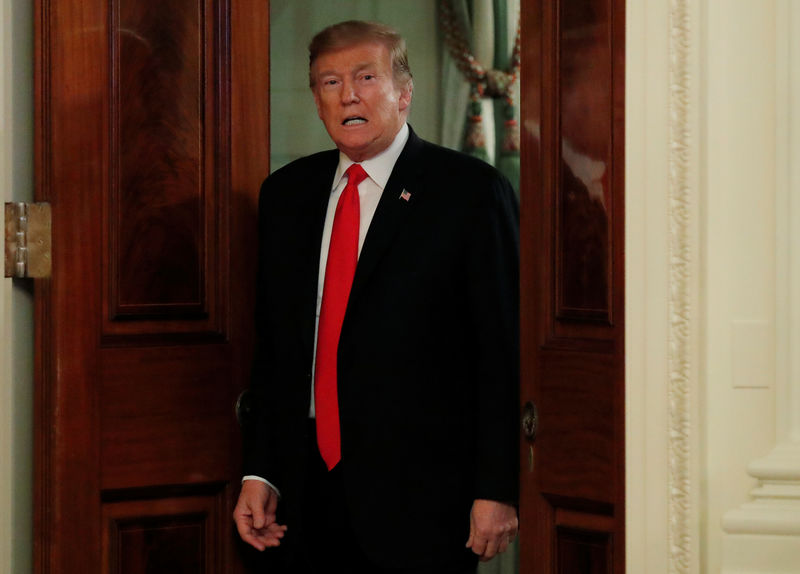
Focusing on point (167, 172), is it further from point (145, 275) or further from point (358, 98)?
point (358, 98)

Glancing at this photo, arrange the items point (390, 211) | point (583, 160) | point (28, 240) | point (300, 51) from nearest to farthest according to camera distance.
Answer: point (583, 160) → point (28, 240) → point (390, 211) → point (300, 51)

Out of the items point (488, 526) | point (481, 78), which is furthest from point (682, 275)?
point (481, 78)

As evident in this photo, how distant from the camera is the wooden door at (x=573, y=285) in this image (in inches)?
63.1

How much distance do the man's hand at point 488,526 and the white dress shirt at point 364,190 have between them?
0.39 m

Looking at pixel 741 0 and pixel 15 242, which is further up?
pixel 741 0

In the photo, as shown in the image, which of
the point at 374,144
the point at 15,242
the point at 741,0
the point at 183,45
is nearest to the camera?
the point at 741,0

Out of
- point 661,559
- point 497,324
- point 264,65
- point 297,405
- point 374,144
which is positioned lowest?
point 661,559

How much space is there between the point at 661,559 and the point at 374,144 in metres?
1.06

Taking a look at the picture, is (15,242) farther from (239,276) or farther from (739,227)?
(739,227)

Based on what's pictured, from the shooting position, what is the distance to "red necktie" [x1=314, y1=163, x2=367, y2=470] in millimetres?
2120

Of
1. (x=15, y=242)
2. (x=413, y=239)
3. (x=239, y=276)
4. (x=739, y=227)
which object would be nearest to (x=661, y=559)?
(x=739, y=227)

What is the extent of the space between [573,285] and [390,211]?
0.51m

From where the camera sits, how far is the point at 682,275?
57.1 inches

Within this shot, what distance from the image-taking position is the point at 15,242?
72.6 inches
